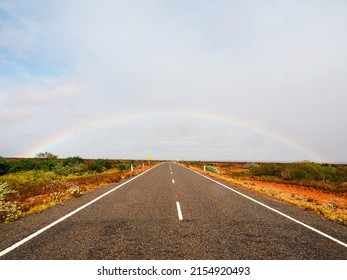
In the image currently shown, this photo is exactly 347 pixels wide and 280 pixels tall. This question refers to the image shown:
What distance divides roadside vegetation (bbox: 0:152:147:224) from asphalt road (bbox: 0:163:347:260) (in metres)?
Result: 1.31

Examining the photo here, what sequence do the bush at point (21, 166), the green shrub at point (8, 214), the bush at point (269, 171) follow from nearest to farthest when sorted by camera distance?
the green shrub at point (8, 214), the bush at point (21, 166), the bush at point (269, 171)

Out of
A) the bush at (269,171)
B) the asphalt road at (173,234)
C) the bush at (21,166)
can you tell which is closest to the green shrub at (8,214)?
the asphalt road at (173,234)

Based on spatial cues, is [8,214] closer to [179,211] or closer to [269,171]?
[179,211]

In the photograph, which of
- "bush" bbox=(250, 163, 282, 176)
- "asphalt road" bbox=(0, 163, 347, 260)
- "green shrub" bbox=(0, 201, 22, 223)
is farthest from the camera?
"bush" bbox=(250, 163, 282, 176)

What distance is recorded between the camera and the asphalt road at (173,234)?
4.61 meters

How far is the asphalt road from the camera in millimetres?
4613

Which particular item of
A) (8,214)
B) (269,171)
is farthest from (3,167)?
(269,171)

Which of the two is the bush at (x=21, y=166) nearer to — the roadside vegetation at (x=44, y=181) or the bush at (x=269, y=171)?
the roadside vegetation at (x=44, y=181)

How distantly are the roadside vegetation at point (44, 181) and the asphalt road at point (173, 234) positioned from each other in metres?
1.31

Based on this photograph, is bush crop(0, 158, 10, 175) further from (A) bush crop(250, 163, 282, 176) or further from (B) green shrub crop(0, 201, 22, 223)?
(A) bush crop(250, 163, 282, 176)

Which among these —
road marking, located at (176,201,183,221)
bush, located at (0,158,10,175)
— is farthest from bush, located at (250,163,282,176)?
bush, located at (0,158,10,175)

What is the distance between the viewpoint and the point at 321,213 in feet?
29.8

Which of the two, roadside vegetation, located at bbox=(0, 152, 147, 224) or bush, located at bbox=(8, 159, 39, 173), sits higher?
bush, located at bbox=(8, 159, 39, 173)
